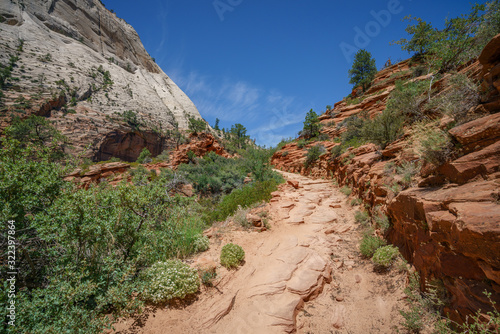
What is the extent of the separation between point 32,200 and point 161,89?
74.0 m

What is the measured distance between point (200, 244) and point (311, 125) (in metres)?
21.7

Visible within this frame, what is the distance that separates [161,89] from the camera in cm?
6619

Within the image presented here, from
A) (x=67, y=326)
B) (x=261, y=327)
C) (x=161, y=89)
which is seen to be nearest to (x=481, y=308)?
(x=261, y=327)

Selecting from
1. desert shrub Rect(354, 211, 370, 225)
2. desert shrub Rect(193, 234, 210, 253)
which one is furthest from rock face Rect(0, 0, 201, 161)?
desert shrub Rect(354, 211, 370, 225)

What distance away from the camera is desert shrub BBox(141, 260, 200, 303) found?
365 cm

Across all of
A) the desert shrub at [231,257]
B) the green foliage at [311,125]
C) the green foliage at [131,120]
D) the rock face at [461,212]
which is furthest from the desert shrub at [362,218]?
the green foliage at [131,120]

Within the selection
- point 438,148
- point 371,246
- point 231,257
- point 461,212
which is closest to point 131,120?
point 231,257

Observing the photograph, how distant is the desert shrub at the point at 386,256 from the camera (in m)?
3.92

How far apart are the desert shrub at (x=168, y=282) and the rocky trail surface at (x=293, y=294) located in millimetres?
A: 239

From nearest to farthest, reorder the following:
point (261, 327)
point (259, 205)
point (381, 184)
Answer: point (261, 327), point (381, 184), point (259, 205)

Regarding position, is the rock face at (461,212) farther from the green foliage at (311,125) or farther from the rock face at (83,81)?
the rock face at (83,81)

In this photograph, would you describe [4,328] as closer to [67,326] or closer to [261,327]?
[67,326]

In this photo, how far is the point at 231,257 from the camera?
15.8ft

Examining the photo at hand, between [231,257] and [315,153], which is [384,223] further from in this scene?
[315,153]
